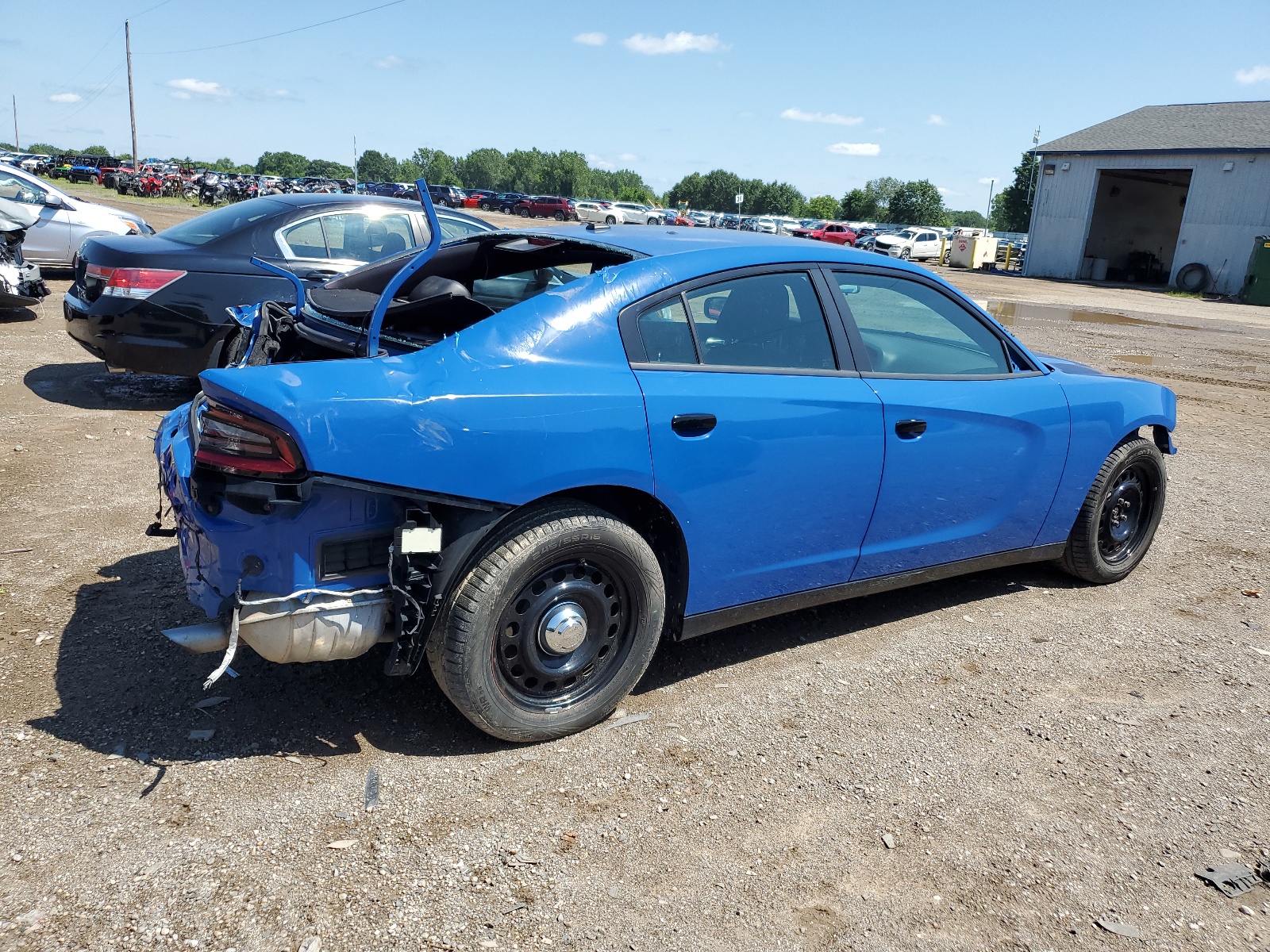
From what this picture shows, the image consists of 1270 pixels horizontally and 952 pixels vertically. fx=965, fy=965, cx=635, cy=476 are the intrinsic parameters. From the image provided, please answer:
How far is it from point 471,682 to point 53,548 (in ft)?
8.99

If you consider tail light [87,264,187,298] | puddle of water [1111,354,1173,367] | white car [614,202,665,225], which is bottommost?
puddle of water [1111,354,1173,367]

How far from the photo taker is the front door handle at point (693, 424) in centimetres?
311

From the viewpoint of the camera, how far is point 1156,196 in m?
41.8

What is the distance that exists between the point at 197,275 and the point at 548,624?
4957 millimetres

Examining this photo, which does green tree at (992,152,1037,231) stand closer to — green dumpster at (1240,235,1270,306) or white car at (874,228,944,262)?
white car at (874,228,944,262)

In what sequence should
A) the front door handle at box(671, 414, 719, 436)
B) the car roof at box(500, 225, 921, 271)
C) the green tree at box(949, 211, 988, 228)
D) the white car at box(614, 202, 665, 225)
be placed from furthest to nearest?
the green tree at box(949, 211, 988, 228) → the white car at box(614, 202, 665, 225) → the car roof at box(500, 225, 921, 271) → the front door handle at box(671, 414, 719, 436)

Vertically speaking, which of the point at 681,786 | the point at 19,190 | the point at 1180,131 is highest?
the point at 1180,131

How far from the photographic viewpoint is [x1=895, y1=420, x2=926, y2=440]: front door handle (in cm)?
362

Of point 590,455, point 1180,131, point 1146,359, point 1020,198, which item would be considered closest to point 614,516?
point 590,455

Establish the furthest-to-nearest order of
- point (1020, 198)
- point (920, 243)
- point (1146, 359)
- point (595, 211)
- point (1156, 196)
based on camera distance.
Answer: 1. point (1020, 198)
2. point (595, 211)
3. point (920, 243)
4. point (1156, 196)
5. point (1146, 359)

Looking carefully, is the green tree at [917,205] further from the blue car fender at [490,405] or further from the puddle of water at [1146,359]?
the blue car fender at [490,405]

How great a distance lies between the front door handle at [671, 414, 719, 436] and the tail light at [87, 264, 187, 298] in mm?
4993

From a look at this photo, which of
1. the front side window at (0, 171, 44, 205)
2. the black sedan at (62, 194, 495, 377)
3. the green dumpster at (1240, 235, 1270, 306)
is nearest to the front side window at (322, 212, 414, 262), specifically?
the black sedan at (62, 194, 495, 377)

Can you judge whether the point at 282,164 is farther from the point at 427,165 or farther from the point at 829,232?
the point at 427,165
